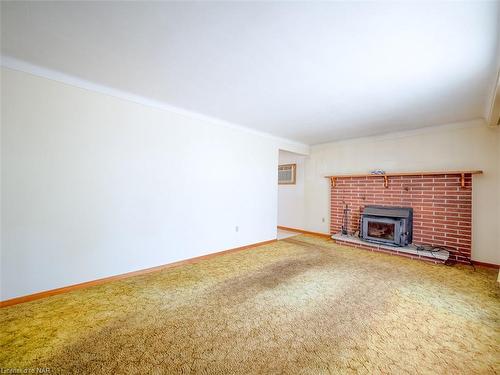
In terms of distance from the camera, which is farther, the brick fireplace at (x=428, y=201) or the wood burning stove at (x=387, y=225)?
the wood burning stove at (x=387, y=225)

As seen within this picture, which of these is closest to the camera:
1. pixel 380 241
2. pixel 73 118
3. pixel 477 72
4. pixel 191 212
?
pixel 477 72

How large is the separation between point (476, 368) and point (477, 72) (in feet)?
8.38

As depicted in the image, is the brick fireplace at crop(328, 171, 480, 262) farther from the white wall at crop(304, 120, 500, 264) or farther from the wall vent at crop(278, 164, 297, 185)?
the wall vent at crop(278, 164, 297, 185)

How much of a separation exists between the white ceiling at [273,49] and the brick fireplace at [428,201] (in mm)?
1278

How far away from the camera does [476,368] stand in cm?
142

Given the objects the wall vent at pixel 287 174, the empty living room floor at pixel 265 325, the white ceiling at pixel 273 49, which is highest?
the white ceiling at pixel 273 49

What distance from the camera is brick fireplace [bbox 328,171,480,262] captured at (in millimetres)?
3562

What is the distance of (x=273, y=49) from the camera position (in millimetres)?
1877

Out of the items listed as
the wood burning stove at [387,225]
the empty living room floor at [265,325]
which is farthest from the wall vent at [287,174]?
the empty living room floor at [265,325]

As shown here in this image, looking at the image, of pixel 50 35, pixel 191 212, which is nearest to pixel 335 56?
pixel 50 35

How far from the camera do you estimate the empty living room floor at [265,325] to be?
1.45 metres

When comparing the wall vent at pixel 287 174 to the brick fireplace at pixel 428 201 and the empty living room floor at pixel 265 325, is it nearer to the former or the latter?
the brick fireplace at pixel 428 201

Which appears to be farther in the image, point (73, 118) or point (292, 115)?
point (292, 115)

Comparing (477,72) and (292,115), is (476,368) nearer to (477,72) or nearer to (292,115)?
(477,72)
